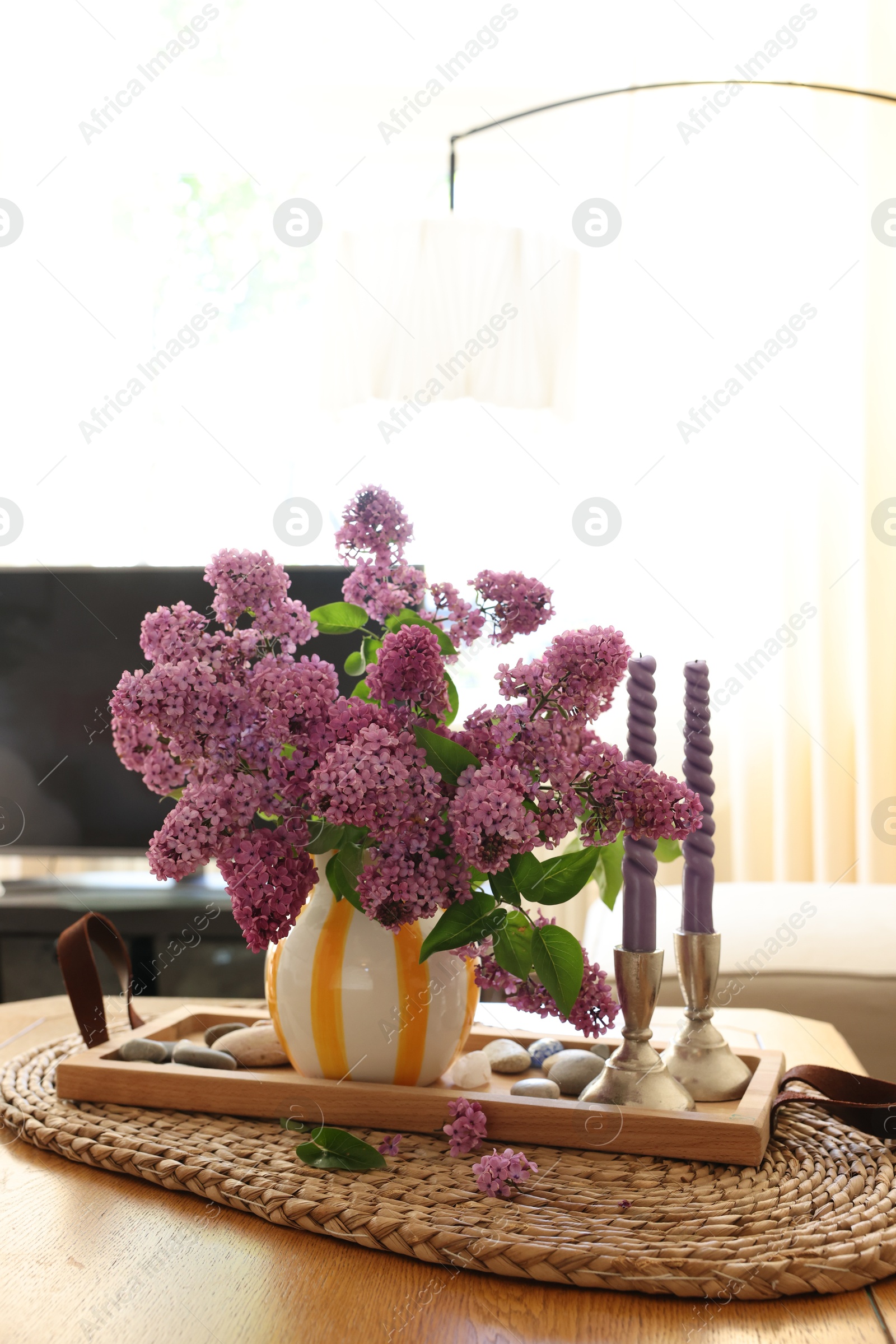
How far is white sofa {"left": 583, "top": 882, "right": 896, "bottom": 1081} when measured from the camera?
166cm

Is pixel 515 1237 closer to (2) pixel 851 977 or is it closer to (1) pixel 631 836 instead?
(1) pixel 631 836

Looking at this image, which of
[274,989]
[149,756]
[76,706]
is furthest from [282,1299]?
[76,706]

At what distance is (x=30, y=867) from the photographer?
2.94 m

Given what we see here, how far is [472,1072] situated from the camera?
0.82 meters

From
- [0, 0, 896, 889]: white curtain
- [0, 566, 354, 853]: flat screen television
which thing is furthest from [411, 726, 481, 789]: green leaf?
[0, 0, 896, 889]: white curtain

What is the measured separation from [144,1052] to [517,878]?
380 millimetres

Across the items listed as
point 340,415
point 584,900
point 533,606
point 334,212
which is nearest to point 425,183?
point 334,212

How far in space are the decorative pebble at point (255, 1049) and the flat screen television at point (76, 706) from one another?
1.63m

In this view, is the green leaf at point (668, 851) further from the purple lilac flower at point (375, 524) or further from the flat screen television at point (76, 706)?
the flat screen television at point (76, 706)

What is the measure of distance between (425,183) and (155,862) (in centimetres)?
300

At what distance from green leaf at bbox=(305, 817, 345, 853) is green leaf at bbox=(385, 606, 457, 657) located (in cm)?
14

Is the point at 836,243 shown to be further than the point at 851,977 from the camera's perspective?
Yes

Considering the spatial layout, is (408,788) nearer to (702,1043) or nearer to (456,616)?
(456,616)

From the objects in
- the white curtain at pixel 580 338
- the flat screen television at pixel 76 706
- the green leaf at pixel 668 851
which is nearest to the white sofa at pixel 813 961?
the green leaf at pixel 668 851
